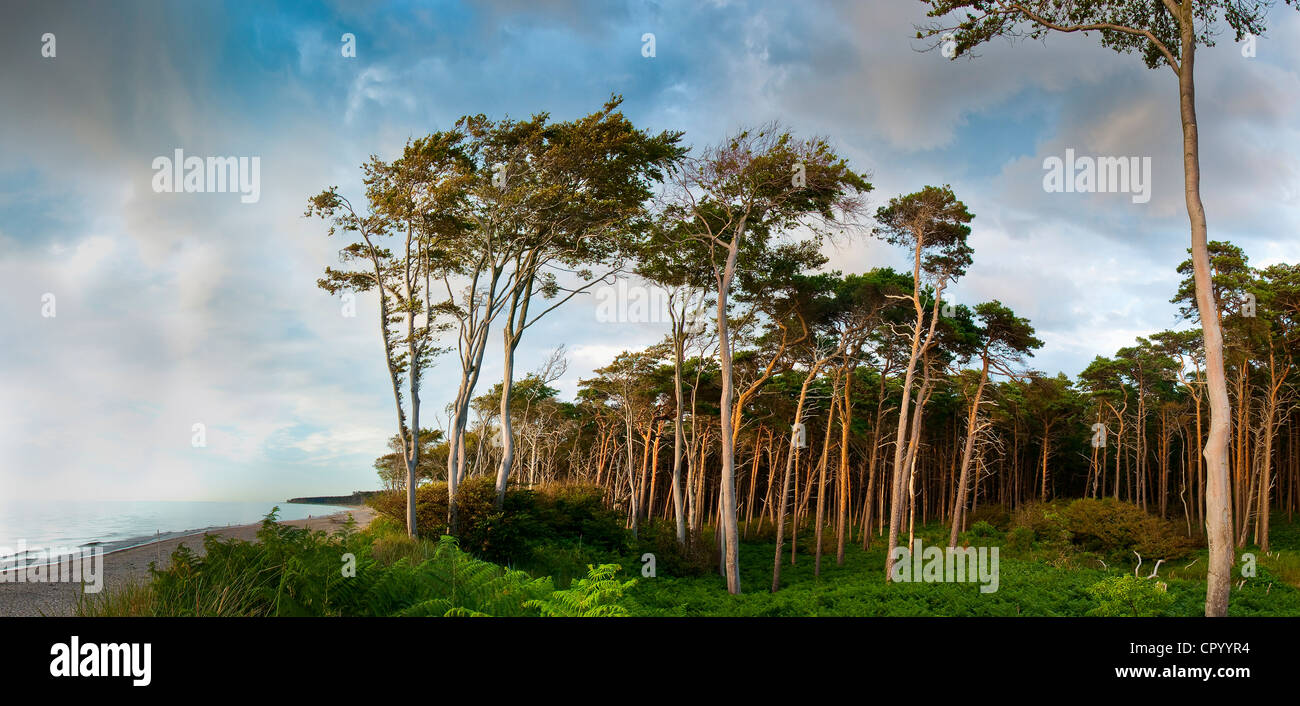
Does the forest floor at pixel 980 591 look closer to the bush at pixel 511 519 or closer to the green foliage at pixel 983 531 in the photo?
the bush at pixel 511 519

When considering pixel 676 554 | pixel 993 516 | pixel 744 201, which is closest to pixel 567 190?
pixel 744 201

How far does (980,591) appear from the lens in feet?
46.3

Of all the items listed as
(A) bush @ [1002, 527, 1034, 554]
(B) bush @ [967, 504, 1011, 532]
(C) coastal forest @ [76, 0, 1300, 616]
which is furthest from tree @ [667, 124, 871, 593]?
(B) bush @ [967, 504, 1011, 532]

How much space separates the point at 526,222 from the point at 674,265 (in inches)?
246

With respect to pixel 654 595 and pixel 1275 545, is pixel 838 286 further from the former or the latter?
pixel 1275 545

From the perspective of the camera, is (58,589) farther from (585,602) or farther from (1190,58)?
(1190,58)

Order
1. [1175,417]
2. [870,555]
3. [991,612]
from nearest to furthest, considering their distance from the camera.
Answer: [991,612]
[870,555]
[1175,417]

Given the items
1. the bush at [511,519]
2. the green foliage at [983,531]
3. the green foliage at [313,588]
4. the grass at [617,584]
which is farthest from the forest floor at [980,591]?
the green foliage at [983,531]

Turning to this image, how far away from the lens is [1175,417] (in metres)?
32.3

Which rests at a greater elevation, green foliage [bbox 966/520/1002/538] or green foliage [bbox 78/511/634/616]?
green foliage [bbox 78/511/634/616]

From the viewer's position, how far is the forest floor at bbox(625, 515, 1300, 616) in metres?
11.8

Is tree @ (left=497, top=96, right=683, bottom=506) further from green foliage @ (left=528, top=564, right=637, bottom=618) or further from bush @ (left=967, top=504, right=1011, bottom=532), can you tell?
bush @ (left=967, top=504, right=1011, bottom=532)

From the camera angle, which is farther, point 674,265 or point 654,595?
point 674,265
